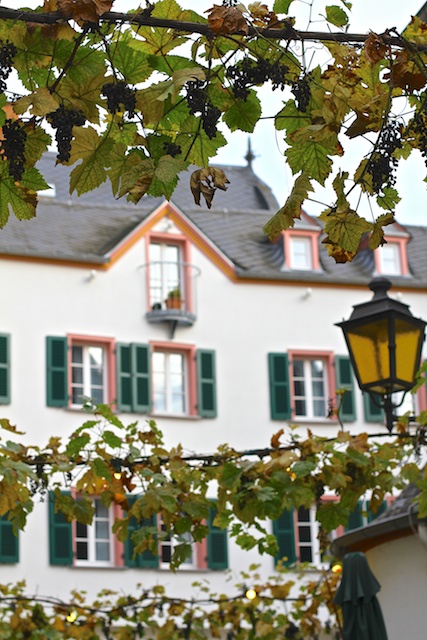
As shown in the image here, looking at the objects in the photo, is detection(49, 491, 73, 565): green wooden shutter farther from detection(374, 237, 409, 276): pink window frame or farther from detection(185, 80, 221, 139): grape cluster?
detection(185, 80, 221, 139): grape cluster

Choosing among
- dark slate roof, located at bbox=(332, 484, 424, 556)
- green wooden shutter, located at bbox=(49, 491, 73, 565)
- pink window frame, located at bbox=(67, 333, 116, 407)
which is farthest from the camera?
pink window frame, located at bbox=(67, 333, 116, 407)

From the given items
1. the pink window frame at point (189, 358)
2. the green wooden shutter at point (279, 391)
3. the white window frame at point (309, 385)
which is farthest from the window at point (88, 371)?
the white window frame at point (309, 385)

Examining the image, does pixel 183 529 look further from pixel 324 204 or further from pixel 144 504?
pixel 324 204

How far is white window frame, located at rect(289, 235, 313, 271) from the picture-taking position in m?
36.0

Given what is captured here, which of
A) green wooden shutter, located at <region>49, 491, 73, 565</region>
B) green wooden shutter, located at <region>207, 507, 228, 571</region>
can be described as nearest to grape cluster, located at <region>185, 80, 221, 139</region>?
green wooden shutter, located at <region>49, 491, 73, 565</region>

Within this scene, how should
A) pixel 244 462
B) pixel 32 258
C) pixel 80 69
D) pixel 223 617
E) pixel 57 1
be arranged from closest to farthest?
pixel 57 1
pixel 80 69
pixel 244 462
pixel 223 617
pixel 32 258

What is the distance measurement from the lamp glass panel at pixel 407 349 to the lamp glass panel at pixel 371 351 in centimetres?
8

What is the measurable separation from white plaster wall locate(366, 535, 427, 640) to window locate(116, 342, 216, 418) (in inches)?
726

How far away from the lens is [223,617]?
1941 centimetres

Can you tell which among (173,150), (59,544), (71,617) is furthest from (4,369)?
(173,150)

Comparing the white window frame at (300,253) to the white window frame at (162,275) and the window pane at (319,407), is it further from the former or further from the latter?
the window pane at (319,407)

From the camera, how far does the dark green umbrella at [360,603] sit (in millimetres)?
12711

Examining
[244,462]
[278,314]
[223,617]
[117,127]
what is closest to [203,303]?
[278,314]

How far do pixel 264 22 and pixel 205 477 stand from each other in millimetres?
6558
